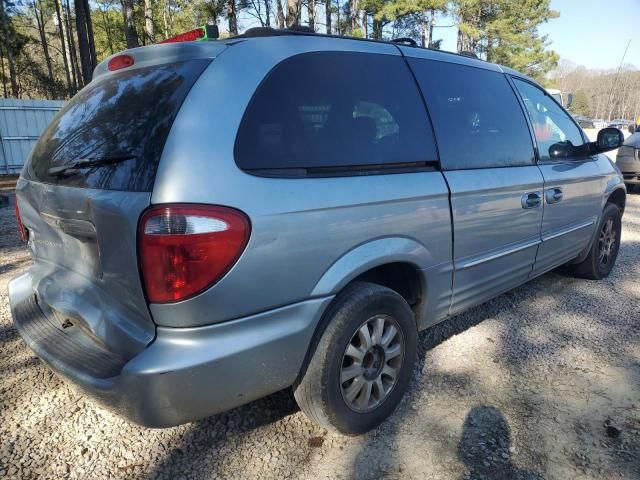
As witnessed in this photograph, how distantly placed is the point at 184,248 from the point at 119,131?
648 mm

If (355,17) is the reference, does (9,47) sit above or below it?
below

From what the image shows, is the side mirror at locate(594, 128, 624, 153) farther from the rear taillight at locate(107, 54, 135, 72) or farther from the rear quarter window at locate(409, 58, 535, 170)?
the rear taillight at locate(107, 54, 135, 72)

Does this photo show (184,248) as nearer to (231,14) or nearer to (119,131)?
(119,131)

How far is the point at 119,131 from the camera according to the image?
1896 mm

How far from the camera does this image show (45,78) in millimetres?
28188

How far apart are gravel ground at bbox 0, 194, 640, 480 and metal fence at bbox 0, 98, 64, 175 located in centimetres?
1288

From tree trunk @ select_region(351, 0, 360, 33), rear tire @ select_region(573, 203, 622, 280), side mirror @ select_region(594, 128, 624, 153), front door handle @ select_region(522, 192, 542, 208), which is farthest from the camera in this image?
tree trunk @ select_region(351, 0, 360, 33)

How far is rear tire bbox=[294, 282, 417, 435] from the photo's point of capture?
6.68 feet

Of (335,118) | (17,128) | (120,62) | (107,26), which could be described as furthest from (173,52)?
(107,26)

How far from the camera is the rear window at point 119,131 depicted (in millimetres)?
1732

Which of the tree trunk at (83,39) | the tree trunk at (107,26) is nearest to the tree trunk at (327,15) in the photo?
the tree trunk at (107,26)

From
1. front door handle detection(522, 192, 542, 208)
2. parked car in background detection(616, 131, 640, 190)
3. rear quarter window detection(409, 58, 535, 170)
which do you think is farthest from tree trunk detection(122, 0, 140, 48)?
parked car in background detection(616, 131, 640, 190)

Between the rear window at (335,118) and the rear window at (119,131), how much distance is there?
12.3 inches

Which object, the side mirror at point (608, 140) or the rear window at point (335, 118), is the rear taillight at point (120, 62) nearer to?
the rear window at point (335, 118)
